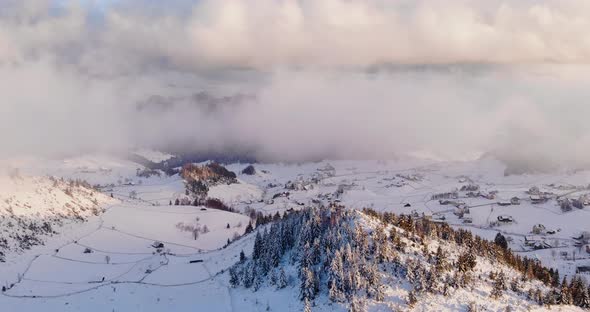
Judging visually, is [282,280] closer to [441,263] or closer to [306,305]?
[306,305]

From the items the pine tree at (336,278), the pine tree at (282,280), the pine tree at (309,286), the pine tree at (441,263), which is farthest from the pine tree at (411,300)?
the pine tree at (282,280)

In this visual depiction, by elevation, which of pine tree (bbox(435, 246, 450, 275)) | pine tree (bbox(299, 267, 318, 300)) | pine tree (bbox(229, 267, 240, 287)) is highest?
pine tree (bbox(435, 246, 450, 275))

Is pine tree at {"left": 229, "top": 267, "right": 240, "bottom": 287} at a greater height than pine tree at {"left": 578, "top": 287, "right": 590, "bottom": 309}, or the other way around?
pine tree at {"left": 578, "top": 287, "right": 590, "bottom": 309}

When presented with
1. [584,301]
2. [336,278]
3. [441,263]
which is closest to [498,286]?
[441,263]

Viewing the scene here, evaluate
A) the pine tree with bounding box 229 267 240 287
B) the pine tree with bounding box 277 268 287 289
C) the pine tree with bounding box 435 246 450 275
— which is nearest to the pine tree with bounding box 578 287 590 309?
the pine tree with bounding box 435 246 450 275

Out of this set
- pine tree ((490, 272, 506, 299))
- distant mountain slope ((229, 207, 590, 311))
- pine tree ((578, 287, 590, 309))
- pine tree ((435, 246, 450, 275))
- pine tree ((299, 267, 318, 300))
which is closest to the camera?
distant mountain slope ((229, 207, 590, 311))

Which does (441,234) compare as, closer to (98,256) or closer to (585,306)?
(585,306)

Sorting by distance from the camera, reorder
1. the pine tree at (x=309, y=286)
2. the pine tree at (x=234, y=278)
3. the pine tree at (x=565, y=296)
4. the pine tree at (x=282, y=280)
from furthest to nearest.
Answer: the pine tree at (x=234, y=278)
the pine tree at (x=282, y=280)
the pine tree at (x=565, y=296)
the pine tree at (x=309, y=286)

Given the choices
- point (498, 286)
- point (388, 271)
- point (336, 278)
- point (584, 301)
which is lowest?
point (584, 301)

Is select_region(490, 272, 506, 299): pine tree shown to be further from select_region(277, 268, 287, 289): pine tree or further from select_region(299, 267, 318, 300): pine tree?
select_region(277, 268, 287, 289): pine tree

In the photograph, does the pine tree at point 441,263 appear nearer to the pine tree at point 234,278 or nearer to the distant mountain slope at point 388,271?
the distant mountain slope at point 388,271

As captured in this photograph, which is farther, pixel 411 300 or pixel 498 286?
pixel 498 286
